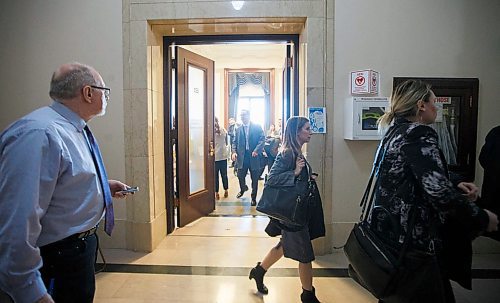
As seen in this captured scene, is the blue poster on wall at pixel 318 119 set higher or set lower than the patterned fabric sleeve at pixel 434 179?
higher

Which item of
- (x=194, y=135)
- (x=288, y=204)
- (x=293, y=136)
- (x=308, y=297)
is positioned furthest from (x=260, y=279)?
(x=194, y=135)

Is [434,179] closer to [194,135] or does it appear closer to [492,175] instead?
[492,175]

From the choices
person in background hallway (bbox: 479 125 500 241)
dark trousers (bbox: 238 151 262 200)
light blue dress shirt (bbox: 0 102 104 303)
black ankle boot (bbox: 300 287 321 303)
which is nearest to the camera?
light blue dress shirt (bbox: 0 102 104 303)

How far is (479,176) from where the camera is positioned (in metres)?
3.61

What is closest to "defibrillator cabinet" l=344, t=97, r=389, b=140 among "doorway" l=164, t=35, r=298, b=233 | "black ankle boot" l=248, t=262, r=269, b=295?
"doorway" l=164, t=35, r=298, b=233

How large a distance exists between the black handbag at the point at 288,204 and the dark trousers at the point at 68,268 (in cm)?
120

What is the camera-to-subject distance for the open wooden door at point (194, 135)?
4.39 metres

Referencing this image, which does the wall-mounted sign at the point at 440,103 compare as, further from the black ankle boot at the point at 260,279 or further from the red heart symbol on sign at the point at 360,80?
the black ankle boot at the point at 260,279

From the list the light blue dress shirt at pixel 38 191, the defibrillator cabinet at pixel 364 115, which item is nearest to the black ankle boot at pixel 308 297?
the defibrillator cabinet at pixel 364 115

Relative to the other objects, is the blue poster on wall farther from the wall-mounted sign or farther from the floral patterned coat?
the floral patterned coat

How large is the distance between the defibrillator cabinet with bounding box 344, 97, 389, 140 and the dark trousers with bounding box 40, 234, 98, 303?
8.40 feet

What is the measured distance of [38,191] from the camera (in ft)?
4.00

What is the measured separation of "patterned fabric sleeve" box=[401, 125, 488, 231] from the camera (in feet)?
4.73

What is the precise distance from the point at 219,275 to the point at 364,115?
1.92 meters
